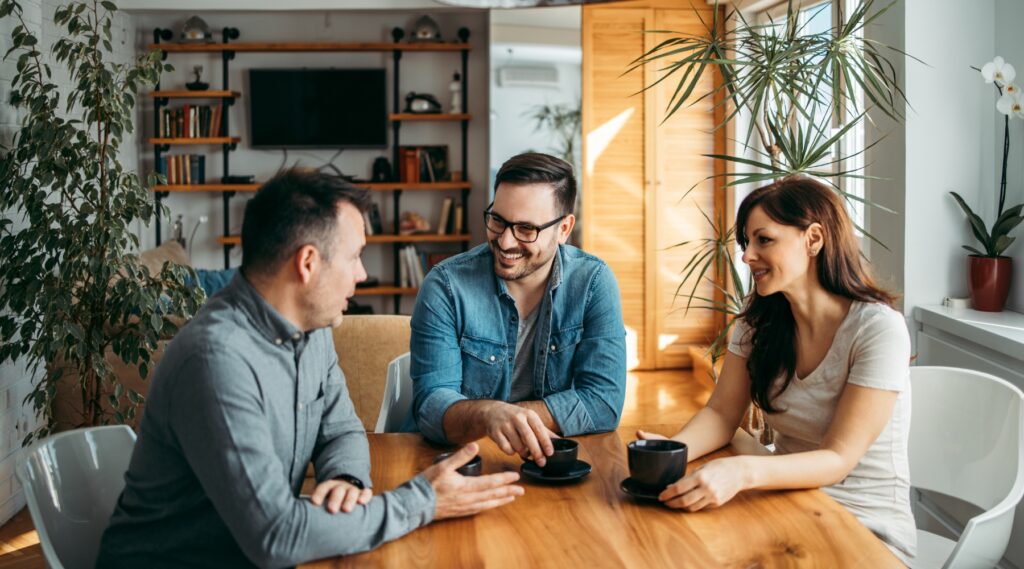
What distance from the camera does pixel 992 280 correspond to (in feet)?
10.1

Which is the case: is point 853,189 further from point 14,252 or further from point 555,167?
point 14,252

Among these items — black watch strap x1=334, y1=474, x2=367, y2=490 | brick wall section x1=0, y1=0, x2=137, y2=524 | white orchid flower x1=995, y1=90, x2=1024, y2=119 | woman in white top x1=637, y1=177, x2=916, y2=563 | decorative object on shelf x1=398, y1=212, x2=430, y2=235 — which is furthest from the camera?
decorative object on shelf x1=398, y1=212, x2=430, y2=235

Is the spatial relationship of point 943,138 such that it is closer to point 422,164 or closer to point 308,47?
point 422,164

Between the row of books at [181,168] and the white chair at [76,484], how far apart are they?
5524 mm

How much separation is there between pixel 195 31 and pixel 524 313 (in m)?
5.39

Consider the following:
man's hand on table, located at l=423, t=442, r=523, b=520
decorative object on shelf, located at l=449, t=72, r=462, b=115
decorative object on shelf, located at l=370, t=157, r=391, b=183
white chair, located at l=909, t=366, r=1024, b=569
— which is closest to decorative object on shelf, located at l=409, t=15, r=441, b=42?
decorative object on shelf, located at l=449, t=72, r=462, b=115

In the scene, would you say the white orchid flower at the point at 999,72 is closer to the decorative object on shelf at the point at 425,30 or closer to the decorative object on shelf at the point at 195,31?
the decorative object on shelf at the point at 425,30

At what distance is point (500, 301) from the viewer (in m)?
2.08

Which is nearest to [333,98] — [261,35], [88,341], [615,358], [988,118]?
[261,35]

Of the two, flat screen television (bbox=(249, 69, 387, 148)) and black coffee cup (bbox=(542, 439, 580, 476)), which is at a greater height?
flat screen television (bbox=(249, 69, 387, 148))

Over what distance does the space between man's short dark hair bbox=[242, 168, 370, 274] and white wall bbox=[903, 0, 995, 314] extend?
2371 mm

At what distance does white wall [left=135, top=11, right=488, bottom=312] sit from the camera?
693cm

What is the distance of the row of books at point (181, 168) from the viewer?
683 cm

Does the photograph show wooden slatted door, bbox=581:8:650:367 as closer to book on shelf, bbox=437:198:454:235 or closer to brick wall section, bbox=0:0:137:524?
book on shelf, bbox=437:198:454:235
